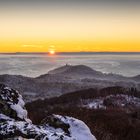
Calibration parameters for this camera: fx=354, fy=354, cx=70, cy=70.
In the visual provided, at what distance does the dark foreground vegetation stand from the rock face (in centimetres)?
623

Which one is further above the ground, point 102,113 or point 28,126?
point 28,126

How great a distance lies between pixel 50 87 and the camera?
184250 mm

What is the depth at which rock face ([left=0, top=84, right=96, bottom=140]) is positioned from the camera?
474 inches

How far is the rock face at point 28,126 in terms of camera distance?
12.0 metres

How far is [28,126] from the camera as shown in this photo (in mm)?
12492

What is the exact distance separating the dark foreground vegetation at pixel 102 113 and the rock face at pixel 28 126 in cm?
623

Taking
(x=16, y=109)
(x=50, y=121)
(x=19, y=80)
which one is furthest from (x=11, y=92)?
(x=19, y=80)

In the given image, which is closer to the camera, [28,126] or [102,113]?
[28,126]

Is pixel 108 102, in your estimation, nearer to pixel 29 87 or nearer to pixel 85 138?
pixel 85 138

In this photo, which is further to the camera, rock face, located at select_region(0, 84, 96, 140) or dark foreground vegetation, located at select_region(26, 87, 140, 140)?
dark foreground vegetation, located at select_region(26, 87, 140, 140)

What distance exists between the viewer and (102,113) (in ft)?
158

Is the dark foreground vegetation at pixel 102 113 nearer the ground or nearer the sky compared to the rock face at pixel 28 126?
nearer the ground

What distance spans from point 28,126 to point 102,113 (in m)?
36.3

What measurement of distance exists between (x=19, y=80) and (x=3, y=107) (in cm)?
17378
